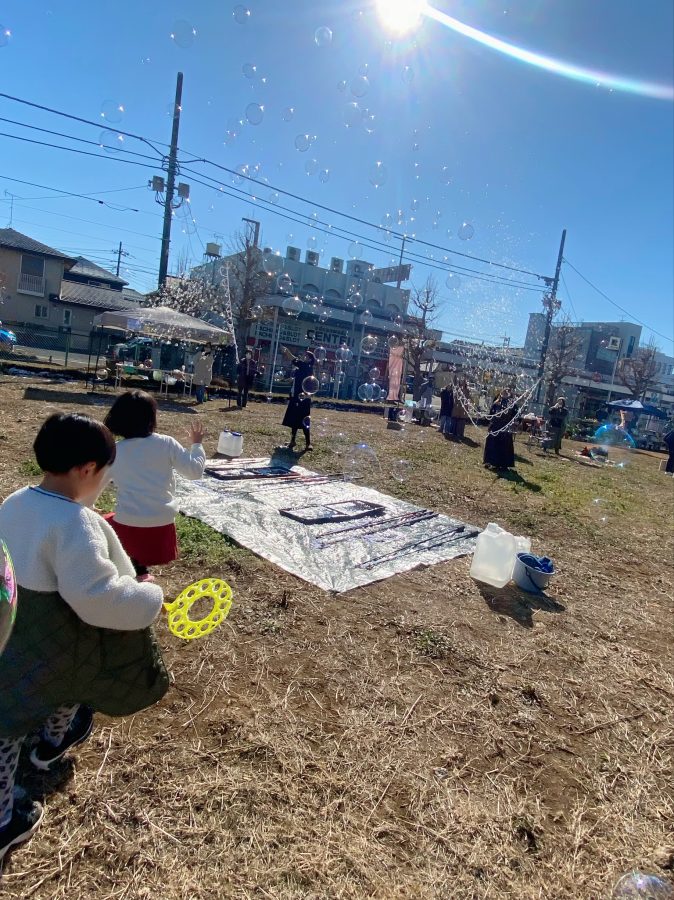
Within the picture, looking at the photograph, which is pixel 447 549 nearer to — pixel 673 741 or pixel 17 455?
pixel 673 741

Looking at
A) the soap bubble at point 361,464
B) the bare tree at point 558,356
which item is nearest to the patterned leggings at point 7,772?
the soap bubble at point 361,464

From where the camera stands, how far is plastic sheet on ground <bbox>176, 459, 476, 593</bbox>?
Result: 436 centimetres

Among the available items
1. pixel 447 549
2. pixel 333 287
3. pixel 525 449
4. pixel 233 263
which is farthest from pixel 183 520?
pixel 333 287

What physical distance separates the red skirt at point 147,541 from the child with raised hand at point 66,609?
4.14ft

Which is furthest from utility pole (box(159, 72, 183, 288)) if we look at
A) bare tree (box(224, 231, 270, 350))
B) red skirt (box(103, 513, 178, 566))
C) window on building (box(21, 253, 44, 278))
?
red skirt (box(103, 513, 178, 566))

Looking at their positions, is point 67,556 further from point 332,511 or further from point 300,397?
point 300,397

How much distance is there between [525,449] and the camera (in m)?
16.4

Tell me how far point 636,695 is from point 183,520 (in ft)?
12.7

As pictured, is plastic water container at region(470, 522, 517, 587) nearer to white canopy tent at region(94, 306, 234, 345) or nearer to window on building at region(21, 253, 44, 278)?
white canopy tent at region(94, 306, 234, 345)

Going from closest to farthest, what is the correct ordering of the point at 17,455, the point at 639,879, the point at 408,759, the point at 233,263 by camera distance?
the point at 639,879 → the point at 408,759 → the point at 17,455 → the point at 233,263

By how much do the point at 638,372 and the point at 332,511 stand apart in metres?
46.4

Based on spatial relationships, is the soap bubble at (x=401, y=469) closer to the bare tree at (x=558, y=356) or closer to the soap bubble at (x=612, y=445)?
the soap bubble at (x=612, y=445)

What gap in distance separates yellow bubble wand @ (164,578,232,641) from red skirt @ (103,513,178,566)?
281mm

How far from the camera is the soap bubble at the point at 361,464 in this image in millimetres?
8219
